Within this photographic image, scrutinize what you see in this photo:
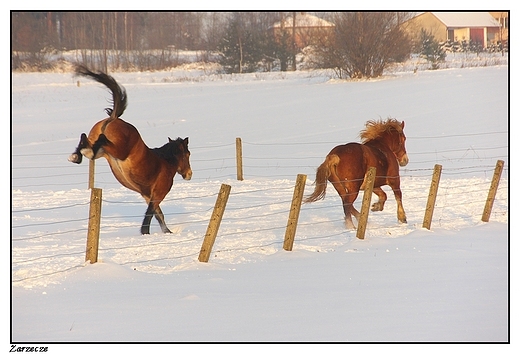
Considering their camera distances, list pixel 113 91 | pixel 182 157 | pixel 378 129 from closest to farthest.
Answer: pixel 113 91, pixel 182 157, pixel 378 129

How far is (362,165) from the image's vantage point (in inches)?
444

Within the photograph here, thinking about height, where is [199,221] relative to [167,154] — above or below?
below

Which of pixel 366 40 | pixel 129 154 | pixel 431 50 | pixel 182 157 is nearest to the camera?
pixel 129 154

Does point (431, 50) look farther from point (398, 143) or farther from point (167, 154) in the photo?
point (167, 154)

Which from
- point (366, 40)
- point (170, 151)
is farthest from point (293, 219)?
point (366, 40)

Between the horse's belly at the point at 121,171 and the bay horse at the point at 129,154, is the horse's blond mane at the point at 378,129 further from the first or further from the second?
the horse's belly at the point at 121,171

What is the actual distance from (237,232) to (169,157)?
1670mm

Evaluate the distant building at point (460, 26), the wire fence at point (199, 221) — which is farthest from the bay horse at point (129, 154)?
the distant building at point (460, 26)

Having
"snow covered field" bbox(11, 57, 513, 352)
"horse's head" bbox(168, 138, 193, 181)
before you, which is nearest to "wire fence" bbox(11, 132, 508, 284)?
"snow covered field" bbox(11, 57, 513, 352)

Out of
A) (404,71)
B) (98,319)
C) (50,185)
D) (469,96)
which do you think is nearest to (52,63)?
(404,71)

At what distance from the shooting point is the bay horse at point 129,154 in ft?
32.3

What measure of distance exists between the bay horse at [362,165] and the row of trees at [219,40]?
27778 millimetres

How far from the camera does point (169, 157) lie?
11.3 metres

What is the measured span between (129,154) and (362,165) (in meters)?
3.59
